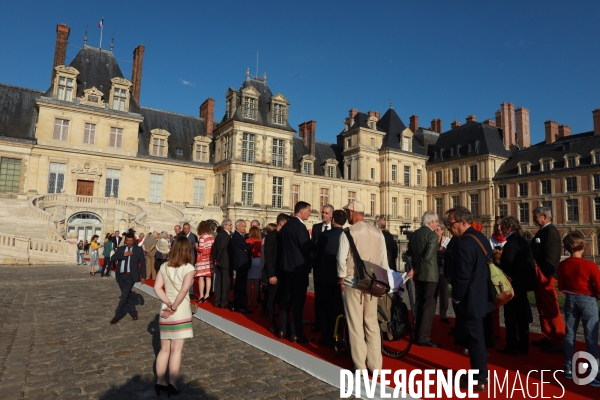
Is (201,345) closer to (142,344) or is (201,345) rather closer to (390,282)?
(142,344)

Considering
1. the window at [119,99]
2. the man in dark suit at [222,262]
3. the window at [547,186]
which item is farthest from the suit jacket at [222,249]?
the window at [547,186]

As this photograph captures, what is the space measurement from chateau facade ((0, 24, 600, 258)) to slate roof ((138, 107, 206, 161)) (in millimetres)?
93

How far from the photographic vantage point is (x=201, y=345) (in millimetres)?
5750

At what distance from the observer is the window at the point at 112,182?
2788cm

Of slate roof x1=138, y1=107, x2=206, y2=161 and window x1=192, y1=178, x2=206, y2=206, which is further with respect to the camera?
window x1=192, y1=178, x2=206, y2=206

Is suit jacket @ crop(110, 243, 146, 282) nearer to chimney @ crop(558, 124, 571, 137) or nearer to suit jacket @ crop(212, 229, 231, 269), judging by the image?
suit jacket @ crop(212, 229, 231, 269)

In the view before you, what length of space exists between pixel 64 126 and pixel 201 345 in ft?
88.2

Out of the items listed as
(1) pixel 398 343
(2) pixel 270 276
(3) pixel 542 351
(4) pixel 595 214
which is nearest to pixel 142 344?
(2) pixel 270 276

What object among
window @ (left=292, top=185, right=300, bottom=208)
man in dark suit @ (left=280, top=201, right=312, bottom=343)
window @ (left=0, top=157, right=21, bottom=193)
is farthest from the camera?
window @ (left=292, top=185, right=300, bottom=208)

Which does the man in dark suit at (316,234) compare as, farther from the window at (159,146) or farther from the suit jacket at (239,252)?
the window at (159,146)

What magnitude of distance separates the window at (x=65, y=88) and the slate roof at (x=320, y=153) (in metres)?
18.5

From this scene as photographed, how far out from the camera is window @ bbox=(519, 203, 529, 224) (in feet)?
110

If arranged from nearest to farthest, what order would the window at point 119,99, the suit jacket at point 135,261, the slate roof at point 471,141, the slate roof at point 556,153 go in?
the suit jacket at point 135,261 < the window at point 119,99 < the slate roof at point 556,153 < the slate roof at point 471,141

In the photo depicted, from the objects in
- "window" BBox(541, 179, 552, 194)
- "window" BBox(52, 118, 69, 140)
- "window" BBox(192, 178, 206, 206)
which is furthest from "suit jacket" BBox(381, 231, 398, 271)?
"window" BBox(541, 179, 552, 194)
